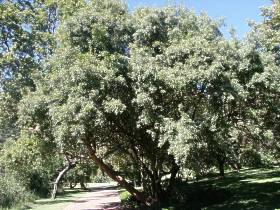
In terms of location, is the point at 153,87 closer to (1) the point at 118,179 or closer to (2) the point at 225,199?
(1) the point at 118,179

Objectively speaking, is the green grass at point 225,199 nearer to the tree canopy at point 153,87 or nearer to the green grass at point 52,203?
the tree canopy at point 153,87

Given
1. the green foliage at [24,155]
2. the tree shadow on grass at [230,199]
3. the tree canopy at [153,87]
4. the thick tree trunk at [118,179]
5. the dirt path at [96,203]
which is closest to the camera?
the tree canopy at [153,87]

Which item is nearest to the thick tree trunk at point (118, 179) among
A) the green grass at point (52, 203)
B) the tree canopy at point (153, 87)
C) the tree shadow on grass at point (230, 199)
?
the tree canopy at point (153, 87)

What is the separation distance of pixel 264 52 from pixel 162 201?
857 centimetres

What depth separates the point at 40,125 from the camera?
19359mm

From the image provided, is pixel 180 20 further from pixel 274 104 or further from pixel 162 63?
pixel 274 104

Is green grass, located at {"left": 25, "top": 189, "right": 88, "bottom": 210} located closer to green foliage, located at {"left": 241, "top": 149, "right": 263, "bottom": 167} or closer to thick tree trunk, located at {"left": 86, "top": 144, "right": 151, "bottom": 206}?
thick tree trunk, located at {"left": 86, "top": 144, "right": 151, "bottom": 206}

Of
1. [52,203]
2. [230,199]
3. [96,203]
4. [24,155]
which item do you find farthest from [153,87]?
[52,203]

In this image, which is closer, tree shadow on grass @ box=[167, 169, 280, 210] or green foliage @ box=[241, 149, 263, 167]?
tree shadow on grass @ box=[167, 169, 280, 210]

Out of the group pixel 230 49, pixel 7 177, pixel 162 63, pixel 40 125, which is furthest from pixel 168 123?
pixel 7 177

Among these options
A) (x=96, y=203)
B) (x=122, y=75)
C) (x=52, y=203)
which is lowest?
(x=96, y=203)

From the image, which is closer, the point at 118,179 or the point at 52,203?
the point at 118,179

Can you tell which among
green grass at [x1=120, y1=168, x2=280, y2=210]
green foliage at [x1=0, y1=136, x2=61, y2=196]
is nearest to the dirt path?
green grass at [x1=120, y1=168, x2=280, y2=210]

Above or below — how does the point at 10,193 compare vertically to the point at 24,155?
below
